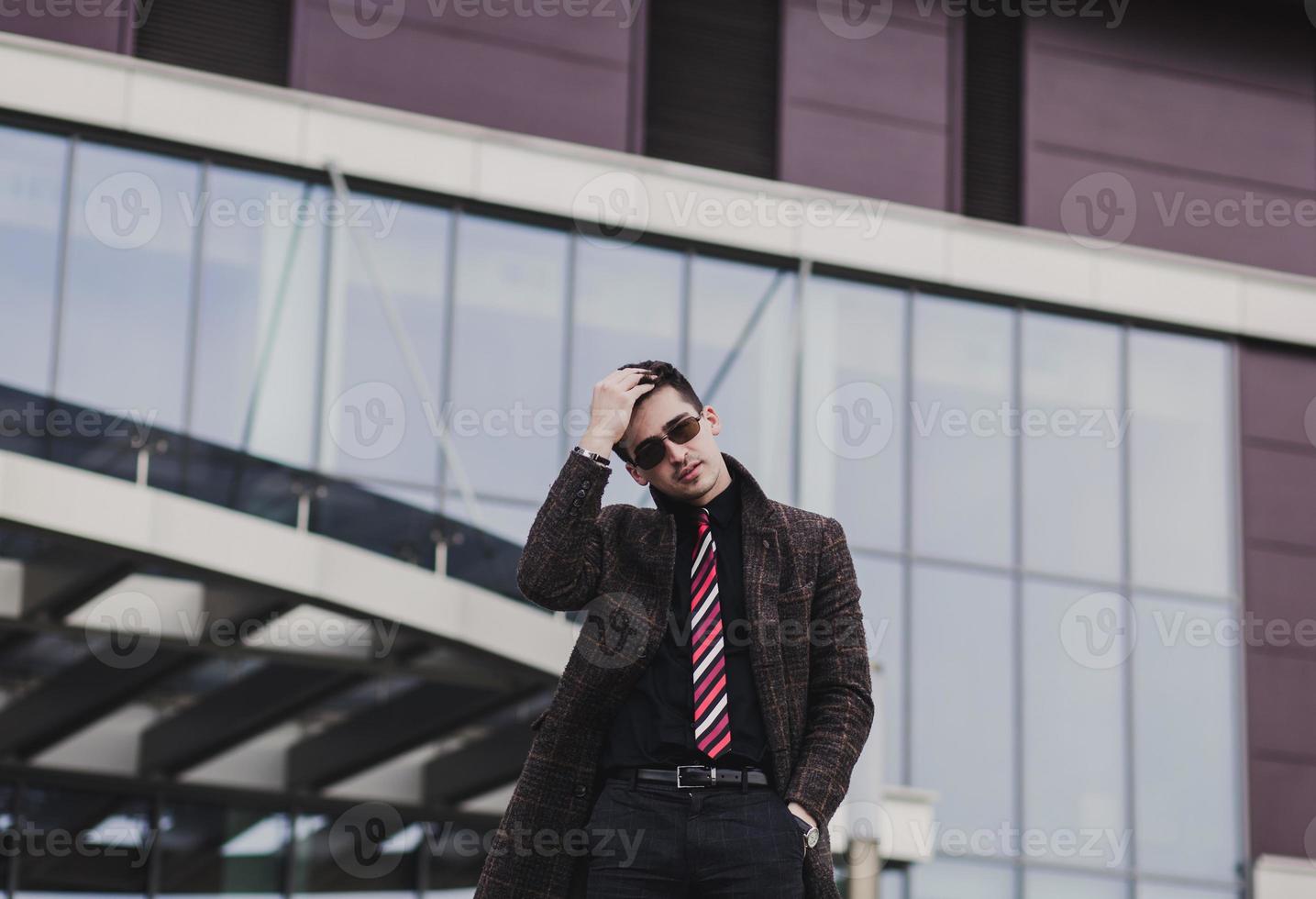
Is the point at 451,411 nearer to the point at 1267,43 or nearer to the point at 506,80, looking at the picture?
the point at 506,80

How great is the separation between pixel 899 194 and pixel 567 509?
15234 millimetres

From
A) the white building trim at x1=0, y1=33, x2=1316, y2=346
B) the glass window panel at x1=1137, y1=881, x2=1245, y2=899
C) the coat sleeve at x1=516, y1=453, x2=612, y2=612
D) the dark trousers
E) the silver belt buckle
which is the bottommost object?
the glass window panel at x1=1137, y1=881, x2=1245, y2=899

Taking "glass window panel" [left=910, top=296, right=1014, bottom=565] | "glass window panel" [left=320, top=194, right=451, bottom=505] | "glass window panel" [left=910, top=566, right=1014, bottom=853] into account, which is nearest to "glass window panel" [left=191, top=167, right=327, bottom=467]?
"glass window panel" [left=320, top=194, right=451, bottom=505]

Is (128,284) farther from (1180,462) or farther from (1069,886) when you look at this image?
(1180,462)

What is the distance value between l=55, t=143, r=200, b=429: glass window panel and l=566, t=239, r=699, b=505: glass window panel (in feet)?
11.8

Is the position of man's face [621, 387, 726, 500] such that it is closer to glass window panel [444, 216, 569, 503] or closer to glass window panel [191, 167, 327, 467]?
glass window panel [191, 167, 327, 467]

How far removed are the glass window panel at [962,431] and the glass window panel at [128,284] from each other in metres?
7.21

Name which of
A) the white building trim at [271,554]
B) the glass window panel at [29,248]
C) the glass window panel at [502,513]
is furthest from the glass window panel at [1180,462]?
the glass window panel at [29,248]

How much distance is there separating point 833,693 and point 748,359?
13964 millimetres

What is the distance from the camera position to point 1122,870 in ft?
59.1

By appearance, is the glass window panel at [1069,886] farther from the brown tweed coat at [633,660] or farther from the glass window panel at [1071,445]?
the brown tweed coat at [633,660]

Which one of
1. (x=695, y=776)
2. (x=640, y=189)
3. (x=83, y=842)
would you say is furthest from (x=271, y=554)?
(x=695, y=776)

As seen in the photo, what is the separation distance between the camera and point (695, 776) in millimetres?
3656

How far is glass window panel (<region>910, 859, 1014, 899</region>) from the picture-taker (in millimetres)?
17359
